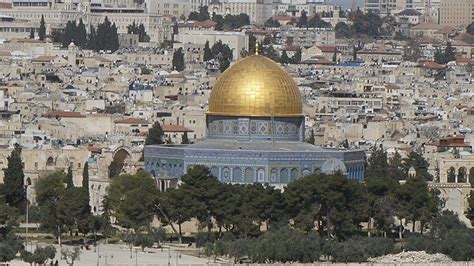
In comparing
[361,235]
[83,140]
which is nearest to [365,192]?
[361,235]

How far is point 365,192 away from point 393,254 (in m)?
4.40

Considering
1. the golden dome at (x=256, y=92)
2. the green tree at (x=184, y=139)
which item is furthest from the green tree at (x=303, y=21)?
the golden dome at (x=256, y=92)

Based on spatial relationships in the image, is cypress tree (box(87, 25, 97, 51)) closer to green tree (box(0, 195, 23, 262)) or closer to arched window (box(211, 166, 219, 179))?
arched window (box(211, 166, 219, 179))

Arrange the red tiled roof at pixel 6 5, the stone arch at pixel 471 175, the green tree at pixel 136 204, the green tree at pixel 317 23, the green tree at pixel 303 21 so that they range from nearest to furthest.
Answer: the green tree at pixel 136 204
the stone arch at pixel 471 175
the red tiled roof at pixel 6 5
the green tree at pixel 317 23
the green tree at pixel 303 21

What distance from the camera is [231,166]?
2749 inches

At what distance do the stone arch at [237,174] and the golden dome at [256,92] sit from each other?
193 centimetres

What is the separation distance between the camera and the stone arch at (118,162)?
2982 inches

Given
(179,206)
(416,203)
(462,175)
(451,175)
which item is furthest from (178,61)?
(179,206)

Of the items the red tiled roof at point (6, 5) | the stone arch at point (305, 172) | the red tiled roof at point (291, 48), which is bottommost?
the stone arch at point (305, 172)

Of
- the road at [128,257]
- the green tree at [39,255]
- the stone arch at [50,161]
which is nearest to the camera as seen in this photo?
Answer: the green tree at [39,255]

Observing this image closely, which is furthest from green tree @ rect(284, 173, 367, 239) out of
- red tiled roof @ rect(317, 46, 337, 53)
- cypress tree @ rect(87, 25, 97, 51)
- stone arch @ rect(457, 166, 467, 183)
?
red tiled roof @ rect(317, 46, 337, 53)

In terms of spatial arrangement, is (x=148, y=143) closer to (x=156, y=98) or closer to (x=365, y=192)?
(x=365, y=192)

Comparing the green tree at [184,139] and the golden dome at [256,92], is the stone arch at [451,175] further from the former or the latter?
the golden dome at [256,92]

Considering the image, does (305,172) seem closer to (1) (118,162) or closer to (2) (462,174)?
(1) (118,162)
